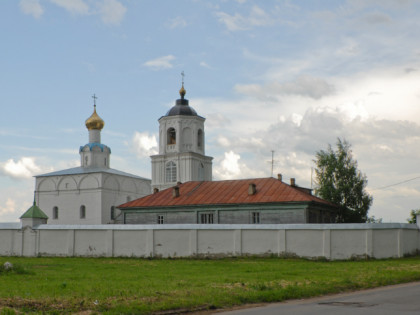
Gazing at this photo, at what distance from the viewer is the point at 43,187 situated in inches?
2562

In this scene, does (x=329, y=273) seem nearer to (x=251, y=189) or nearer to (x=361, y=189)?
(x=251, y=189)

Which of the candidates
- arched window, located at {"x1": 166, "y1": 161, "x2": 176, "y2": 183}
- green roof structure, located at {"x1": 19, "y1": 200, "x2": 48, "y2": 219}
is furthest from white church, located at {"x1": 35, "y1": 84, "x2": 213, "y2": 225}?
green roof structure, located at {"x1": 19, "y1": 200, "x2": 48, "y2": 219}

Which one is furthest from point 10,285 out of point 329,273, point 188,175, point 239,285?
point 188,175

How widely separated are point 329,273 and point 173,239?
11575 mm

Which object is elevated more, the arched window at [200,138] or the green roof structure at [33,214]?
the arched window at [200,138]

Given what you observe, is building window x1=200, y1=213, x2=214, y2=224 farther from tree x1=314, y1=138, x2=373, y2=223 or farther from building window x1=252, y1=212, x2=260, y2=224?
tree x1=314, y1=138, x2=373, y2=223

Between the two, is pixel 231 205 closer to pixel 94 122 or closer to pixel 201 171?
pixel 201 171

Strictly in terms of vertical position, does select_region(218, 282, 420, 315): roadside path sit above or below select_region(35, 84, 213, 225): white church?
below

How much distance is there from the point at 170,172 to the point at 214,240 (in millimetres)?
31048

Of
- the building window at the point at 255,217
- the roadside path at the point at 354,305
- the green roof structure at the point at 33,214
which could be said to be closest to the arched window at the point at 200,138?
the building window at the point at 255,217

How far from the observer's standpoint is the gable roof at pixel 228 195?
35531mm

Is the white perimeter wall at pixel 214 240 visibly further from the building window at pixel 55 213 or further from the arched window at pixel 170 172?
the building window at pixel 55 213

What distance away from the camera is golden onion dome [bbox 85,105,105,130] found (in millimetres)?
66875

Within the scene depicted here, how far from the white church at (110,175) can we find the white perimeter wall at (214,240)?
26453 millimetres
